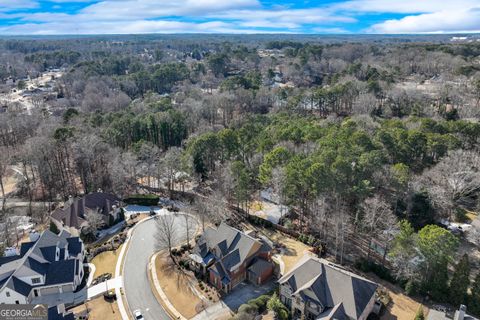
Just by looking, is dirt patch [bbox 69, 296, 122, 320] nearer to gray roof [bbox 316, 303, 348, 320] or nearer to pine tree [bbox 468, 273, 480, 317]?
gray roof [bbox 316, 303, 348, 320]

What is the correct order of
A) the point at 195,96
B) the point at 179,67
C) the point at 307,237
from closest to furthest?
1. the point at 307,237
2. the point at 195,96
3. the point at 179,67

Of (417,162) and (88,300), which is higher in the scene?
(417,162)

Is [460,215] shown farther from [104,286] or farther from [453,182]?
[104,286]

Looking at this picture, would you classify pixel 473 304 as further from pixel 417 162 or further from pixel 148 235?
pixel 148 235

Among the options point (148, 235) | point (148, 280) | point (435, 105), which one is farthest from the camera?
point (435, 105)

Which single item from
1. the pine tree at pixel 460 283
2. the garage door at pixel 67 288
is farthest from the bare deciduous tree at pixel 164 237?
the pine tree at pixel 460 283

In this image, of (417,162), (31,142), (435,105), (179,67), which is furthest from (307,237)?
(179,67)

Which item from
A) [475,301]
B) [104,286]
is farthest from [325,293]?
[104,286]
